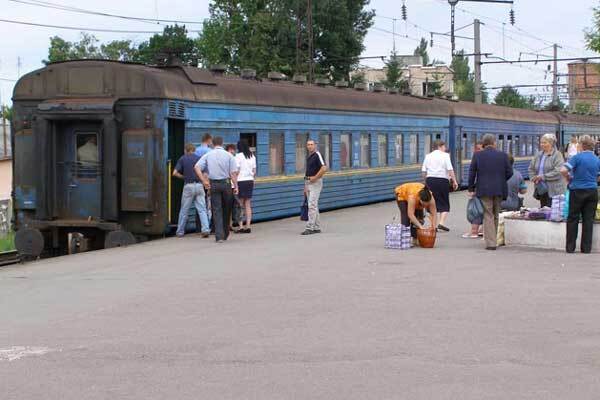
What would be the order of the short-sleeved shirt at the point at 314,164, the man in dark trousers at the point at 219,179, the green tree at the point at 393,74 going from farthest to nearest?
the green tree at the point at 393,74 → the short-sleeved shirt at the point at 314,164 → the man in dark trousers at the point at 219,179

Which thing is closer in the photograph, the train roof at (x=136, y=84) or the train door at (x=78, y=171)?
the train roof at (x=136, y=84)

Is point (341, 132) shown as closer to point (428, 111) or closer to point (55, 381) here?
point (428, 111)

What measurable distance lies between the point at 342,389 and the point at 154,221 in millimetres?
10060

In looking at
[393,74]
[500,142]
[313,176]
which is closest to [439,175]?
[313,176]

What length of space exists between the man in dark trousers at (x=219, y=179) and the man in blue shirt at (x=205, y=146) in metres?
0.34

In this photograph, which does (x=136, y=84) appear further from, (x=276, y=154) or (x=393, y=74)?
(x=393, y=74)

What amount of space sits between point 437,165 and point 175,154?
15.1 feet

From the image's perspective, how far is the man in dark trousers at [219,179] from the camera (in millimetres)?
15906

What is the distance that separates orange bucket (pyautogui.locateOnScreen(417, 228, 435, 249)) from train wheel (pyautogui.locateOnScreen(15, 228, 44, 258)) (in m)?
6.12

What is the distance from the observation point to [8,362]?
24.2 feet

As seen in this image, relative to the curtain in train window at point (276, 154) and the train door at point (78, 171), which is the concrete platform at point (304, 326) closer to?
the train door at point (78, 171)

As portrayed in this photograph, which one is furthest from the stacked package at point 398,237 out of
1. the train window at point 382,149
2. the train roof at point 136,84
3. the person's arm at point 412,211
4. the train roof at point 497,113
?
the train roof at point 497,113

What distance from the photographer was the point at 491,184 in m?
14.5

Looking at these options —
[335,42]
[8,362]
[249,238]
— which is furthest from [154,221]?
[335,42]
